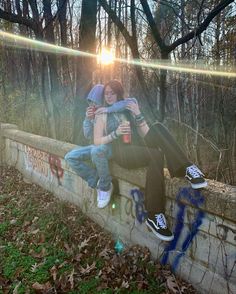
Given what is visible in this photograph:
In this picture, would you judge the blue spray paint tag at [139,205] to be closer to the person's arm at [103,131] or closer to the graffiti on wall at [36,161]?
the person's arm at [103,131]

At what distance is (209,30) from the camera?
8891mm

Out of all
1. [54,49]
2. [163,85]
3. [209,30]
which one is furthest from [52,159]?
[209,30]

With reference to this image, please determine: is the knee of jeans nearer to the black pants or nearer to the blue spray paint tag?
the black pants

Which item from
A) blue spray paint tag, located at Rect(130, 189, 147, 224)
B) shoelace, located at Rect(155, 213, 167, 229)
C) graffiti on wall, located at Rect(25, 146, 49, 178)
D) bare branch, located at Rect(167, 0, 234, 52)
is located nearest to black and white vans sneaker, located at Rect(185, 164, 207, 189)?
shoelace, located at Rect(155, 213, 167, 229)

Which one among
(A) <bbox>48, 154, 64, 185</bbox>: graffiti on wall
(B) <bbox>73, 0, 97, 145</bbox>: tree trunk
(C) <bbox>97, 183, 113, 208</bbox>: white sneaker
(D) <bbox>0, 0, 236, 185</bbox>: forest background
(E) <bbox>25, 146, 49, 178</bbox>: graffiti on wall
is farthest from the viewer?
(E) <bbox>25, 146, 49, 178</bbox>: graffiti on wall

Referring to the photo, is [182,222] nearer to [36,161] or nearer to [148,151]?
[148,151]

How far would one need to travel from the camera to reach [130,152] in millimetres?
3883

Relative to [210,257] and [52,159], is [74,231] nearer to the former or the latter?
[52,159]

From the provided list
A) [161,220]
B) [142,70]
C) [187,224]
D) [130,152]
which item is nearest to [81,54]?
[142,70]

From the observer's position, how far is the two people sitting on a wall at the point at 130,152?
349cm

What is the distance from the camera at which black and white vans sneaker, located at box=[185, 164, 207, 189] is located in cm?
318

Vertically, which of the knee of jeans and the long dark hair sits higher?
the long dark hair

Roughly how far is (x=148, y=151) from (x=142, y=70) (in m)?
3.03

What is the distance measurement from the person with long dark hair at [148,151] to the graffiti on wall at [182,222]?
0.10 metres
